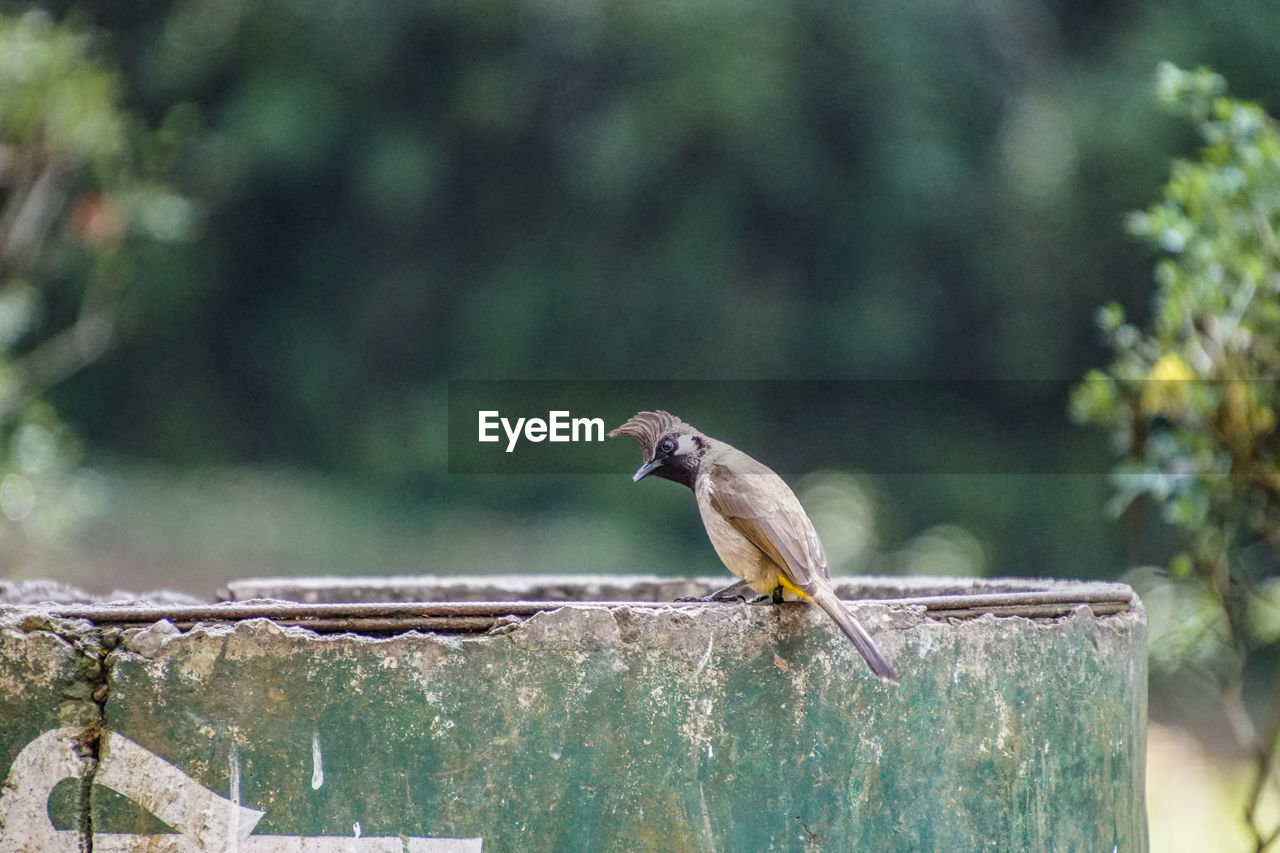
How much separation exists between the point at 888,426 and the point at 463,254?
4.29 m

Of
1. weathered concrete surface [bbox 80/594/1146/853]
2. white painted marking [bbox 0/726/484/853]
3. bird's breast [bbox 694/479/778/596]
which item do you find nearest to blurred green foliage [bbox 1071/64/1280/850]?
bird's breast [bbox 694/479/778/596]

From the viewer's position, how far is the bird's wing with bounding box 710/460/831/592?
250 cm

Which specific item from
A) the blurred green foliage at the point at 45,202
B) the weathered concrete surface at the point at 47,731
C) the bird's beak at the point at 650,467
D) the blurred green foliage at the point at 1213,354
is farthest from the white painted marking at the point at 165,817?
the blurred green foliage at the point at 45,202

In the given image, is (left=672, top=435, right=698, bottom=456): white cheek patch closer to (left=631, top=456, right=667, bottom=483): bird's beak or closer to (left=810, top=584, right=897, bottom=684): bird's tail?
(left=631, top=456, right=667, bottom=483): bird's beak

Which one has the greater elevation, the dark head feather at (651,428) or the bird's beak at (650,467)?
the dark head feather at (651,428)

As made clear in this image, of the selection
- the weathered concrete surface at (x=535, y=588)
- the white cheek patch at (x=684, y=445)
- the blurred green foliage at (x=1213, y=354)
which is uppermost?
the blurred green foliage at (x=1213, y=354)

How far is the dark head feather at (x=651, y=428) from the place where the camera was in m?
2.88

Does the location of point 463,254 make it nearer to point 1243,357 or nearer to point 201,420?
point 201,420

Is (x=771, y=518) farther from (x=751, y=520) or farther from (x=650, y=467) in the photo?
(x=650, y=467)

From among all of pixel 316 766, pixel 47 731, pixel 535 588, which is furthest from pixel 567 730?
pixel 535 588

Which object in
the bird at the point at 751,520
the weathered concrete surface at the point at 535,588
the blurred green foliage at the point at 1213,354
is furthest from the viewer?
the blurred green foliage at the point at 1213,354

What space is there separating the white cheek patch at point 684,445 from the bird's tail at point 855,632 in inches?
20.7

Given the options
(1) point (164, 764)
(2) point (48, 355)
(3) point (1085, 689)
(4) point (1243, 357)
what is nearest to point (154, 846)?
(1) point (164, 764)

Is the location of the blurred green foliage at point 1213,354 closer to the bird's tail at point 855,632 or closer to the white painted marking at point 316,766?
the bird's tail at point 855,632
